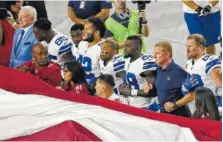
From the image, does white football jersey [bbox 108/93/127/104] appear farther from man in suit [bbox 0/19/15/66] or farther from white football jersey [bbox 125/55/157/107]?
man in suit [bbox 0/19/15/66]

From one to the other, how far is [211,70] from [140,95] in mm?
354

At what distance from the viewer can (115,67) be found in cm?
270

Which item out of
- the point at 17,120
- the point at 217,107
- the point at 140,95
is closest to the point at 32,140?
the point at 17,120

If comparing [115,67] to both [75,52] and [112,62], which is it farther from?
[75,52]

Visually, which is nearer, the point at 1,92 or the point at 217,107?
the point at 217,107

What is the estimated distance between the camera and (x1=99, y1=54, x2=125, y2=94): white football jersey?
268 cm

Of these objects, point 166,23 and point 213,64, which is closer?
point 213,64

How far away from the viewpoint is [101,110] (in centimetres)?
262

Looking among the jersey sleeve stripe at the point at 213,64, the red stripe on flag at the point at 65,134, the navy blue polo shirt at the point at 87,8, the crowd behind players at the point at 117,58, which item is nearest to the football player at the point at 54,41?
the crowd behind players at the point at 117,58

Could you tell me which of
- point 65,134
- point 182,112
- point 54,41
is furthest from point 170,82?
point 54,41

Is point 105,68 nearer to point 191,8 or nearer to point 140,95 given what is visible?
point 140,95

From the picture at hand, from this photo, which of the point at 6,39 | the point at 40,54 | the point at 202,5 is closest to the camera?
the point at 202,5

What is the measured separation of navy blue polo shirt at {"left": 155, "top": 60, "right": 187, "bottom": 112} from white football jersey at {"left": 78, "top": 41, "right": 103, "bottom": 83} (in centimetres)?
29

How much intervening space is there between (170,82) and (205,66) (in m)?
0.19
